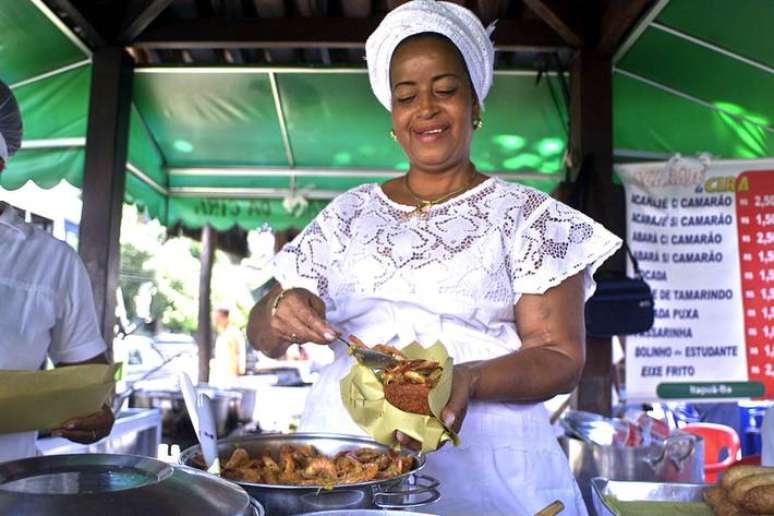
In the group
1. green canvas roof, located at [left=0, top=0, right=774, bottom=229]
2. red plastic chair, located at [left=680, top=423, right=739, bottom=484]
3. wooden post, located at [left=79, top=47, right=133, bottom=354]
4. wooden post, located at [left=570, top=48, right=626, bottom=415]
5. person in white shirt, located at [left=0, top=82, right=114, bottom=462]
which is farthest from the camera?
red plastic chair, located at [left=680, top=423, right=739, bottom=484]

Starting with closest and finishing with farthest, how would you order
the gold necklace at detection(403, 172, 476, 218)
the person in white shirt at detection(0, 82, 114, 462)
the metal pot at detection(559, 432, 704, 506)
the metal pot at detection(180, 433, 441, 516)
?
the metal pot at detection(180, 433, 441, 516)
the gold necklace at detection(403, 172, 476, 218)
the person in white shirt at detection(0, 82, 114, 462)
the metal pot at detection(559, 432, 704, 506)

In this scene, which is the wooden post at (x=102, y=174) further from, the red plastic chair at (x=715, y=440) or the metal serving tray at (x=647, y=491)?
the red plastic chair at (x=715, y=440)

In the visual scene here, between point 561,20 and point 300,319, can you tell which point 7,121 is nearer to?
point 300,319

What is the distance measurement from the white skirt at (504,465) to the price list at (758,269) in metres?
2.91

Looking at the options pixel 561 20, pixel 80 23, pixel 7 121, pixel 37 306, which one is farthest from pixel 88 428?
pixel 561 20

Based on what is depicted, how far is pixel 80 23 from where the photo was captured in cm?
362

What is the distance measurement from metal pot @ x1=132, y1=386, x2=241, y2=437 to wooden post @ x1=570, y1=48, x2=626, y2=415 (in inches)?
93.5

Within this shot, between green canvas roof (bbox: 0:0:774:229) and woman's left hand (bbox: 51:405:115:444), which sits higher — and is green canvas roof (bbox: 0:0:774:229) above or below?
above

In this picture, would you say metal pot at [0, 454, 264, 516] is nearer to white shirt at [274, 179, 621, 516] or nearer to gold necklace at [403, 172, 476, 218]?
white shirt at [274, 179, 621, 516]

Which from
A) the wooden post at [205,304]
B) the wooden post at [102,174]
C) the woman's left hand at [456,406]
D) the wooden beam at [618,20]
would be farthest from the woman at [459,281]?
the wooden post at [205,304]

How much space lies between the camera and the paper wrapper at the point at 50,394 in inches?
52.2

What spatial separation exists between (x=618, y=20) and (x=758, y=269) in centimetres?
170

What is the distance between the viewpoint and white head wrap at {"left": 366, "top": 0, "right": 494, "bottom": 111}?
1.70 meters

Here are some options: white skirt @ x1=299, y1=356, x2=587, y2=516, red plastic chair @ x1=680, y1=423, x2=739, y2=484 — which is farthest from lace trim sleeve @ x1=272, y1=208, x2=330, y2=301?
red plastic chair @ x1=680, y1=423, x2=739, y2=484
